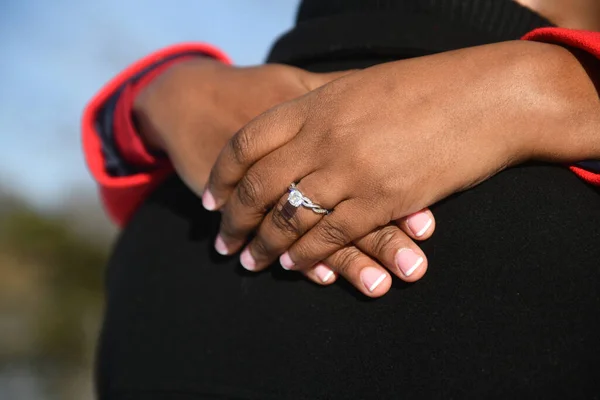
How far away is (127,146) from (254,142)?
1.24 feet

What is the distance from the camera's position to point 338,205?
68cm

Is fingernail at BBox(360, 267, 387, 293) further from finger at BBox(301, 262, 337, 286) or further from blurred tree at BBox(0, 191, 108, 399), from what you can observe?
blurred tree at BBox(0, 191, 108, 399)

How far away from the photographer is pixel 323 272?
0.74 m

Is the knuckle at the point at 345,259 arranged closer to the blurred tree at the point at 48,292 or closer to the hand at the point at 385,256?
the hand at the point at 385,256

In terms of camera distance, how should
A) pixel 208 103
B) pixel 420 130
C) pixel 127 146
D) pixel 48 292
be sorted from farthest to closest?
pixel 48 292
pixel 127 146
pixel 208 103
pixel 420 130

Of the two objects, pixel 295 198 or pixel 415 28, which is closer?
pixel 295 198

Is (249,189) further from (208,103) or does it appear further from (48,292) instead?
(48,292)

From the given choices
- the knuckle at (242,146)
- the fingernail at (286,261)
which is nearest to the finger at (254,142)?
the knuckle at (242,146)

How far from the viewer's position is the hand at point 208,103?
81cm

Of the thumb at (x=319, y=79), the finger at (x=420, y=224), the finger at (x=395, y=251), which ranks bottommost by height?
the finger at (x=395, y=251)

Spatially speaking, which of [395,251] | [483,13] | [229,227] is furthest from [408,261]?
[483,13]

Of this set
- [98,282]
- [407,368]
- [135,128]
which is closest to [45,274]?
[98,282]

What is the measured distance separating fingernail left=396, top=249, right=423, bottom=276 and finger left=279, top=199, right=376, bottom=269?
42 millimetres

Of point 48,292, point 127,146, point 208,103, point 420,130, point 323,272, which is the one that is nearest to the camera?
point 420,130
